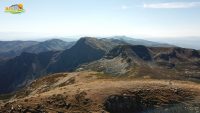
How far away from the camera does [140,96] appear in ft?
220

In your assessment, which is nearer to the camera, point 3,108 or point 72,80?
point 3,108

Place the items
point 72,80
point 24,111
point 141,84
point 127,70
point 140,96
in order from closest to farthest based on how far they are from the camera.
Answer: point 24,111
point 140,96
point 141,84
point 72,80
point 127,70

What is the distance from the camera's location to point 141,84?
72.6 m

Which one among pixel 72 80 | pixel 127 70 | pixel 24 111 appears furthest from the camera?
pixel 127 70

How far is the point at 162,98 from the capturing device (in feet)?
221

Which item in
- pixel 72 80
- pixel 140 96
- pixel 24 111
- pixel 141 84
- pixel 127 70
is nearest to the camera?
pixel 24 111

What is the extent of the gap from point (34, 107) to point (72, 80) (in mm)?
55190

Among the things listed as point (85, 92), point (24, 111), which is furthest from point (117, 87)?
point (24, 111)

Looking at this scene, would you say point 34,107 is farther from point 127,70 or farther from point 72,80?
point 127,70

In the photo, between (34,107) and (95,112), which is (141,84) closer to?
(95,112)

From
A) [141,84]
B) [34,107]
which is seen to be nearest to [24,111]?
[34,107]

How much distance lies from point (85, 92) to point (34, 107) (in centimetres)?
1328

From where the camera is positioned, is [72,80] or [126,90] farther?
[72,80]

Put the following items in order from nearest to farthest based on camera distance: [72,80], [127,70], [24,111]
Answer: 1. [24,111]
2. [72,80]
3. [127,70]
